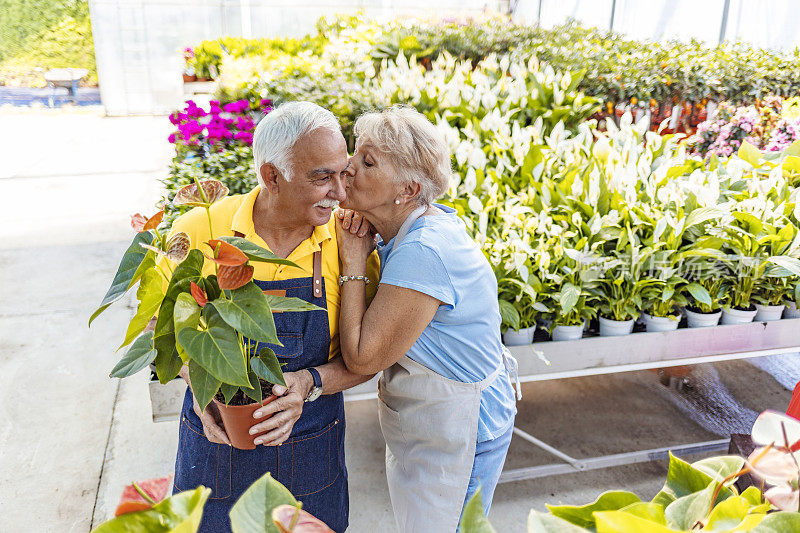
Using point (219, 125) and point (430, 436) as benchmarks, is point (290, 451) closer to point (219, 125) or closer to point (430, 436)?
point (430, 436)

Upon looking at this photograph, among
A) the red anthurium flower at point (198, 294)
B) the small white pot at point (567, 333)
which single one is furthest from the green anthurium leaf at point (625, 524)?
the small white pot at point (567, 333)

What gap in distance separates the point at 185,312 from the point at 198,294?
3 cm

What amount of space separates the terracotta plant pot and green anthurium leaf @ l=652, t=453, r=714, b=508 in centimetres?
82

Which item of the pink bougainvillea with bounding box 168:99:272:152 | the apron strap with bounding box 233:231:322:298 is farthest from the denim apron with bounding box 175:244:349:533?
the pink bougainvillea with bounding box 168:99:272:152

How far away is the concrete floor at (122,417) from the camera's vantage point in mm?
2482

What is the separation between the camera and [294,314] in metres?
1.42

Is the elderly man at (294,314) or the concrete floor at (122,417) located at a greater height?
the elderly man at (294,314)

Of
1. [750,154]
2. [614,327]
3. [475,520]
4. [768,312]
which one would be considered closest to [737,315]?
[768,312]

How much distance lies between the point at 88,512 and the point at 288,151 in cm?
184

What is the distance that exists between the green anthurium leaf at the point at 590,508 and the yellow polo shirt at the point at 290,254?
3.16ft

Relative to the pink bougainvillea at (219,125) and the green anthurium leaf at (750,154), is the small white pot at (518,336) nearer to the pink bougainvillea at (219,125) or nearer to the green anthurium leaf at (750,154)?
the green anthurium leaf at (750,154)

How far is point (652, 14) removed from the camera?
10.0 metres

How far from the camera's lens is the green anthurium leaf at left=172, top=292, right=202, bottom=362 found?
3.22 feet

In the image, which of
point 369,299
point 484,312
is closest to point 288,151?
point 369,299
